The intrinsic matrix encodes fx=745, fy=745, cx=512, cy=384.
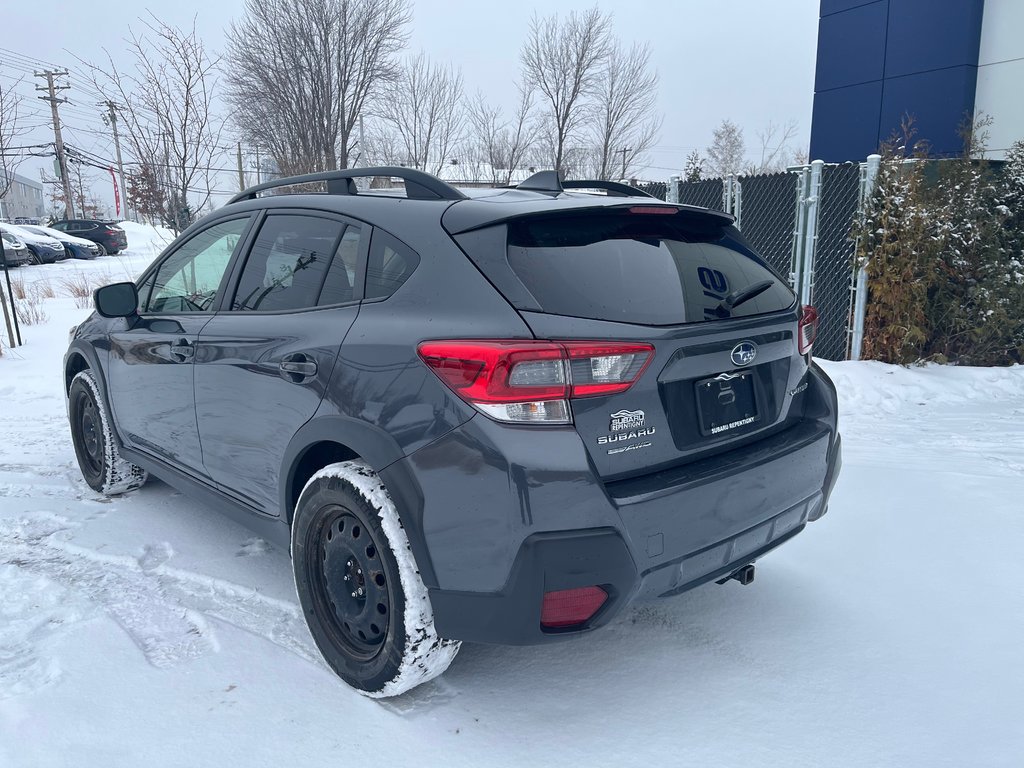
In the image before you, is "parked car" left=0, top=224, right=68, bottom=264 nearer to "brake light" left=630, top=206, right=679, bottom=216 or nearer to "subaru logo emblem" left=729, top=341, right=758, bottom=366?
"brake light" left=630, top=206, right=679, bottom=216

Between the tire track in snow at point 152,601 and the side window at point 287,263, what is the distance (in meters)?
1.25

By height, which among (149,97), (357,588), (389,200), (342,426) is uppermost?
(149,97)

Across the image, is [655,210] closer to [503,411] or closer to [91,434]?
[503,411]

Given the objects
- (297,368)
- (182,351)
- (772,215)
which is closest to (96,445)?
(182,351)

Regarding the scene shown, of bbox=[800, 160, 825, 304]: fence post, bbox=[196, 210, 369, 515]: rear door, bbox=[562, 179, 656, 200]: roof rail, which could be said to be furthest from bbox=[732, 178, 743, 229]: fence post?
bbox=[196, 210, 369, 515]: rear door

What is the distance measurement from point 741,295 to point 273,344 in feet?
5.75

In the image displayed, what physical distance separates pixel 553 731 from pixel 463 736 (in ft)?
0.95

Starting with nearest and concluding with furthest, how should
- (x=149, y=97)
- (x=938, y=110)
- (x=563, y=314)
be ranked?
(x=563, y=314), (x=149, y=97), (x=938, y=110)

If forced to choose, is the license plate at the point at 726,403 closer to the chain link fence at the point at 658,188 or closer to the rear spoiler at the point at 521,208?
the rear spoiler at the point at 521,208

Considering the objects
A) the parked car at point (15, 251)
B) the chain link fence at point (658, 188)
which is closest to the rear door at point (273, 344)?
the chain link fence at point (658, 188)

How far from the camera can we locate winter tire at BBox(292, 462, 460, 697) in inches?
90.2

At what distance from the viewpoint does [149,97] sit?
10289mm

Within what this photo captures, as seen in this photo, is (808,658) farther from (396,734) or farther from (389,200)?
(389,200)

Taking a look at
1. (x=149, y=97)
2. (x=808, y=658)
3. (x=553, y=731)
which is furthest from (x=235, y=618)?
(x=149, y=97)
